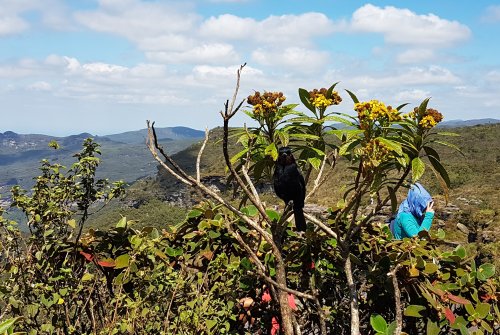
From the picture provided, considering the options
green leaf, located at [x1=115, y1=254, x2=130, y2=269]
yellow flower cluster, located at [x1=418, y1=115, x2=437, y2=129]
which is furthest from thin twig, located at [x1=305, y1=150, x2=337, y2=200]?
green leaf, located at [x1=115, y1=254, x2=130, y2=269]

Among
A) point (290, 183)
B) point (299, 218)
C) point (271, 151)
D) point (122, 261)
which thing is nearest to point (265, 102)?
point (271, 151)

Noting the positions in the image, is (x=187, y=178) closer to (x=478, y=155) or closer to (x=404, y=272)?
(x=404, y=272)

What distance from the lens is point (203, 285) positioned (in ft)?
9.26

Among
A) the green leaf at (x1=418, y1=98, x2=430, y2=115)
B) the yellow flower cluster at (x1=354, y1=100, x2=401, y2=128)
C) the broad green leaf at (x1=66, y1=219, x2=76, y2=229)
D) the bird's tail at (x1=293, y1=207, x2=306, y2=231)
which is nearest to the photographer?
the yellow flower cluster at (x1=354, y1=100, x2=401, y2=128)

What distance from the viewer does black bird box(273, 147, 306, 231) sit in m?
2.70

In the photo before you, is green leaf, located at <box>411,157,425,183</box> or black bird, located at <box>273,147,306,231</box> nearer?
green leaf, located at <box>411,157,425,183</box>

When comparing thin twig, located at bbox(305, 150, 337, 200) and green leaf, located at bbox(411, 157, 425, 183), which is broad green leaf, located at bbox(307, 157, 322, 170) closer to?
thin twig, located at bbox(305, 150, 337, 200)

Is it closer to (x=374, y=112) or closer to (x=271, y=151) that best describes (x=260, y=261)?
(x=271, y=151)

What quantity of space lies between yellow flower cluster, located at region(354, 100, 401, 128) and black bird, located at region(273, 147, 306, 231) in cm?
52

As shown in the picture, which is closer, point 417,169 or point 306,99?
point 417,169

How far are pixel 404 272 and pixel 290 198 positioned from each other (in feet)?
2.85

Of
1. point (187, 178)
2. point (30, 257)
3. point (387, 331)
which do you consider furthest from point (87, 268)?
point (387, 331)

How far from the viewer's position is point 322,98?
2775mm

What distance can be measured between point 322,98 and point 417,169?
2.55 ft
